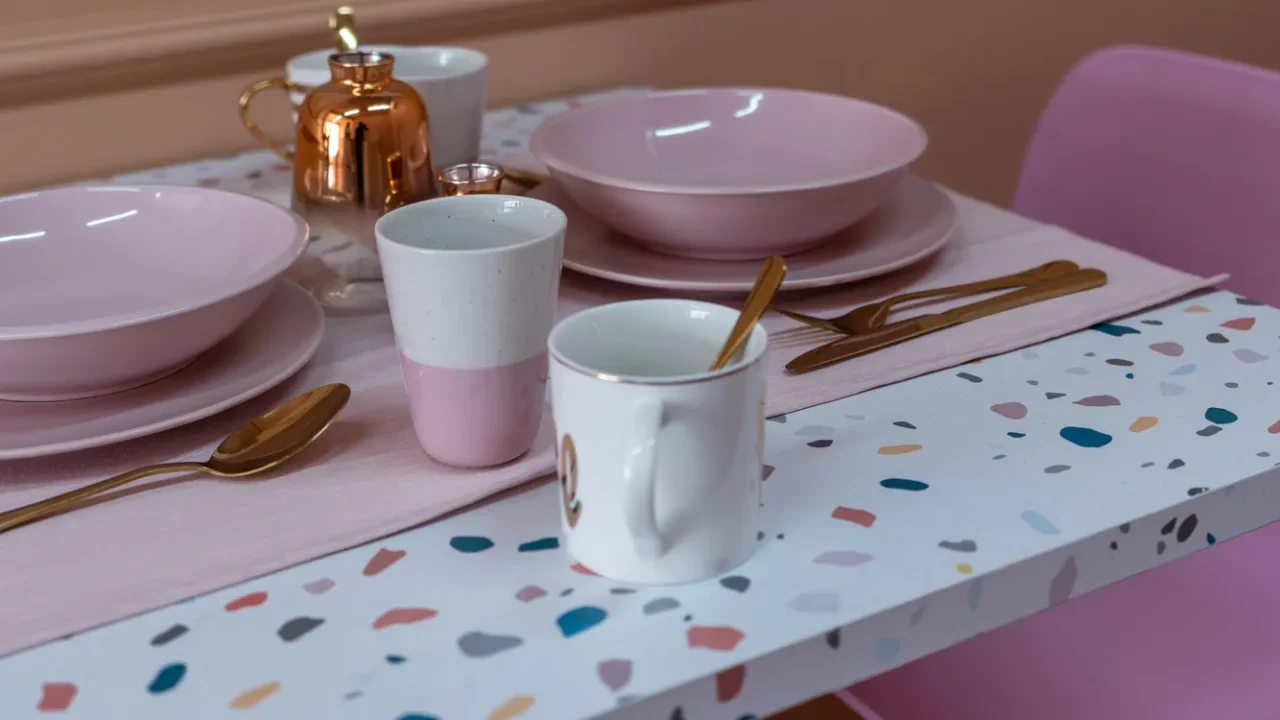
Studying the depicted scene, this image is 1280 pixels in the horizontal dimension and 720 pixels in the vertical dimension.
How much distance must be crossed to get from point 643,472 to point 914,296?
360 millimetres

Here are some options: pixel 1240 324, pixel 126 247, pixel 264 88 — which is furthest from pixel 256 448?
pixel 1240 324

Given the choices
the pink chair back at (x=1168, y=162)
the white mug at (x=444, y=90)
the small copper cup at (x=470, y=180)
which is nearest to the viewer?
the small copper cup at (x=470, y=180)

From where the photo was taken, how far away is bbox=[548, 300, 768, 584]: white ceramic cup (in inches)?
19.7

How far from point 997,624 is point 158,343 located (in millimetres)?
440

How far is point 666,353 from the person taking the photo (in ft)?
1.89

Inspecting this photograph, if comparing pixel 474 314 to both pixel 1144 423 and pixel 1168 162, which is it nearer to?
pixel 1144 423

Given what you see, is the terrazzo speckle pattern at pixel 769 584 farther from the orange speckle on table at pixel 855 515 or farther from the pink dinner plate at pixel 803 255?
the pink dinner plate at pixel 803 255

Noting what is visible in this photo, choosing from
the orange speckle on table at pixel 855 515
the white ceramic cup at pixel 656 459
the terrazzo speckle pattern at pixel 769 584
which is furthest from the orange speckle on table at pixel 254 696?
the orange speckle on table at pixel 855 515

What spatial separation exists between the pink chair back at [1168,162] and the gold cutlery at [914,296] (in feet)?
1.02

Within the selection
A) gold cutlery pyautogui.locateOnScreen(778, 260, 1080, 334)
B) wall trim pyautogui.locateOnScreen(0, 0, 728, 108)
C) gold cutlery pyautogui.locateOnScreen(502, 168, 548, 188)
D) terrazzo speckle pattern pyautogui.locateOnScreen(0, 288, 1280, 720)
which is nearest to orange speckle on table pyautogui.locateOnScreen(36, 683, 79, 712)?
terrazzo speckle pattern pyautogui.locateOnScreen(0, 288, 1280, 720)

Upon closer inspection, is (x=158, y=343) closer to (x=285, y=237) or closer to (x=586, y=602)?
(x=285, y=237)

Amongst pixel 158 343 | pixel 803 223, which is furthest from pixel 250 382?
pixel 803 223

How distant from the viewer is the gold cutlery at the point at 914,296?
0.77 meters

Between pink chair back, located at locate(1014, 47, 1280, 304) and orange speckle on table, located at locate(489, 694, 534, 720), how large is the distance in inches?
32.8
